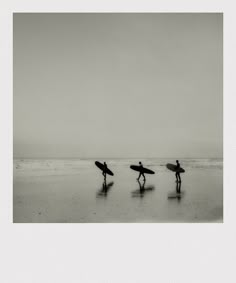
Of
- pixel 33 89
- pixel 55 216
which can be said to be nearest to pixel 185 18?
pixel 33 89

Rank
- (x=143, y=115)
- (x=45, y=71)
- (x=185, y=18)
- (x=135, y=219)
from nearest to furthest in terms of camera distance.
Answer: (x=135, y=219) → (x=185, y=18) → (x=45, y=71) → (x=143, y=115)

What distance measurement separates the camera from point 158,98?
13820 mm

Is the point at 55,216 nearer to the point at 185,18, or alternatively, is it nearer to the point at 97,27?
the point at 97,27

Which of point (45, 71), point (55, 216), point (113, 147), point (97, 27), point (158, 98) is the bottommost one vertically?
point (55, 216)

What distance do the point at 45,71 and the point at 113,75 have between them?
2.84m

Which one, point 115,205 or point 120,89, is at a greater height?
point 120,89

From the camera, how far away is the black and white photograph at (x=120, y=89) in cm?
927

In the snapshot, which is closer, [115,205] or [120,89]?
[115,205]

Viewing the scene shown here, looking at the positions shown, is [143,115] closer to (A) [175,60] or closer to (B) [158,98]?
(B) [158,98]

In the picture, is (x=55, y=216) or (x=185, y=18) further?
(x=185, y=18)

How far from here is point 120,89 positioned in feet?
43.7

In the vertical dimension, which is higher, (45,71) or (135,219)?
(45,71)

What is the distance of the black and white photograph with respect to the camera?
365 inches
